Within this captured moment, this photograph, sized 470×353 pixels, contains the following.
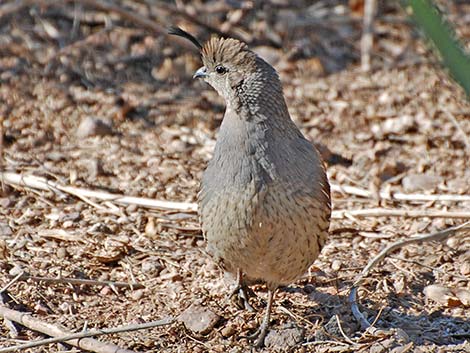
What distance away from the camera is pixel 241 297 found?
178 inches

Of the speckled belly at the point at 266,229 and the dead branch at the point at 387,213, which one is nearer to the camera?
the speckled belly at the point at 266,229

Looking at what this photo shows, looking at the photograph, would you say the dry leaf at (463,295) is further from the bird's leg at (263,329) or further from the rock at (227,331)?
the rock at (227,331)

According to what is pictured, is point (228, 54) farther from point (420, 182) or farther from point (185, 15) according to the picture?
point (185, 15)

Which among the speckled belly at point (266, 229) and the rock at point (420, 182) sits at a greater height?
the speckled belly at point (266, 229)

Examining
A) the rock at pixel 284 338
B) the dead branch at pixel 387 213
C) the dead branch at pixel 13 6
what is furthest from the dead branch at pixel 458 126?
the dead branch at pixel 13 6

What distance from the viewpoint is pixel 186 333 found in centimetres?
423

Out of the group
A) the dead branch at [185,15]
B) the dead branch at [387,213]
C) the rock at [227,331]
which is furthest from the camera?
the dead branch at [185,15]

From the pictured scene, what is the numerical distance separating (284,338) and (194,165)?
2057 millimetres

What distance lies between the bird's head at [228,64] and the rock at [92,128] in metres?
2.06

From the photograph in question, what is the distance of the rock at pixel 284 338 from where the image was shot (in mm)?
4168

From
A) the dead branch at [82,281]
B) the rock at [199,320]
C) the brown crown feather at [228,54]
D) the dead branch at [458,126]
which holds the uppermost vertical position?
the brown crown feather at [228,54]

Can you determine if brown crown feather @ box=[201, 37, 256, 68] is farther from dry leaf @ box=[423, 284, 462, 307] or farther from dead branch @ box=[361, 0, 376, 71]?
dead branch @ box=[361, 0, 376, 71]

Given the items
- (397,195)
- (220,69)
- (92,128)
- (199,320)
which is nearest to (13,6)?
(92,128)

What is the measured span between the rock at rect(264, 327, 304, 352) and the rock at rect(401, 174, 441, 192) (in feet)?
6.15
